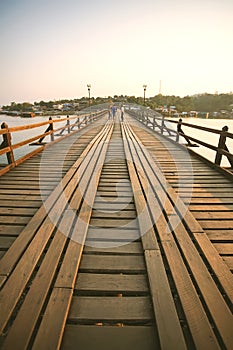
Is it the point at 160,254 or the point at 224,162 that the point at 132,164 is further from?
the point at 224,162

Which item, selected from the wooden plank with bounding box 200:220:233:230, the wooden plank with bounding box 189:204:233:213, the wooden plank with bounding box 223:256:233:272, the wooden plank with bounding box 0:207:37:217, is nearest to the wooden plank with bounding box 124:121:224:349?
the wooden plank with bounding box 223:256:233:272

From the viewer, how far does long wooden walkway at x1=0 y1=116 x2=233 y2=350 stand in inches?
55.6

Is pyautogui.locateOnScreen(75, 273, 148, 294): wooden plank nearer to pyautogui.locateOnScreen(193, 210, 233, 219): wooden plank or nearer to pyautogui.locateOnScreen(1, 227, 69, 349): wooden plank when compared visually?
pyautogui.locateOnScreen(1, 227, 69, 349): wooden plank

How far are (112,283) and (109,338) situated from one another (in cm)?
46

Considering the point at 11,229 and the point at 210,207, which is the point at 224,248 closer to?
the point at 210,207

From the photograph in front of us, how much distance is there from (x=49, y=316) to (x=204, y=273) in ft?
4.55

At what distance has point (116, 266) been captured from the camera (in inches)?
79.5

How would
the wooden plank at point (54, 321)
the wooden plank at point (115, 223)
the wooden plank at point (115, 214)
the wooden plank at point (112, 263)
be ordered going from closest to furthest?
the wooden plank at point (54, 321) < the wooden plank at point (112, 263) < the wooden plank at point (115, 223) < the wooden plank at point (115, 214)

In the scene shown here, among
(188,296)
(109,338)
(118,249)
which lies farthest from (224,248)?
(109,338)

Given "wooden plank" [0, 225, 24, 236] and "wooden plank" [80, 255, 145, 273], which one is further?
"wooden plank" [0, 225, 24, 236]

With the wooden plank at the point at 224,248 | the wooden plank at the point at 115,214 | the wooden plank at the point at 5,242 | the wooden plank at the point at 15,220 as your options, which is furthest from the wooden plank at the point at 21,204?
the wooden plank at the point at 224,248

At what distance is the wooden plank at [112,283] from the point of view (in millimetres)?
1758

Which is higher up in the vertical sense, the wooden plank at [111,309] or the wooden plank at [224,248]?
the wooden plank at [111,309]

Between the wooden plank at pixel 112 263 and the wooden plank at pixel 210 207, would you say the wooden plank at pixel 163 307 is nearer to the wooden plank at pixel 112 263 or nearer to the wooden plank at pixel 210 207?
the wooden plank at pixel 112 263
